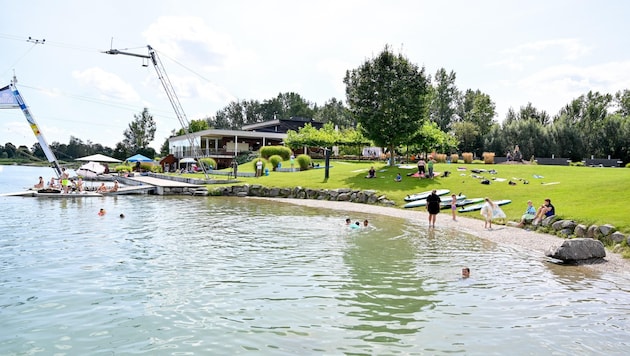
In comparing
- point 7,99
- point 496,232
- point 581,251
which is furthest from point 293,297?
point 7,99

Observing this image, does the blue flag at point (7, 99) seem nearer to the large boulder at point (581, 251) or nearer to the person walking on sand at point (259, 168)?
the person walking on sand at point (259, 168)

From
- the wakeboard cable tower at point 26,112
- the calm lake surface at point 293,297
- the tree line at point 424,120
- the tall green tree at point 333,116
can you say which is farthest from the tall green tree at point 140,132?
the calm lake surface at point 293,297

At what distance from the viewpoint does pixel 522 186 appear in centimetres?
2908

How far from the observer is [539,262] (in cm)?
1456

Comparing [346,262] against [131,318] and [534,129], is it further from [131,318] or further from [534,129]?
[534,129]

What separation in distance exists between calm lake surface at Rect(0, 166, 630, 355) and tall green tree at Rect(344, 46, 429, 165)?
2270 cm

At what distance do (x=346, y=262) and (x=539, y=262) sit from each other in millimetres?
6711

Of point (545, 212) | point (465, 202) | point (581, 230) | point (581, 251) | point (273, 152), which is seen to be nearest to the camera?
point (581, 251)

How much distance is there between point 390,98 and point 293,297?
32462mm

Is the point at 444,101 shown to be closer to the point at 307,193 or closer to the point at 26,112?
the point at 307,193

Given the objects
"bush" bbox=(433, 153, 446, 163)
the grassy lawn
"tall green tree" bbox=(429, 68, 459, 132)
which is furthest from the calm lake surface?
"tall green tree" bbox=(429, 68, 459, 132)

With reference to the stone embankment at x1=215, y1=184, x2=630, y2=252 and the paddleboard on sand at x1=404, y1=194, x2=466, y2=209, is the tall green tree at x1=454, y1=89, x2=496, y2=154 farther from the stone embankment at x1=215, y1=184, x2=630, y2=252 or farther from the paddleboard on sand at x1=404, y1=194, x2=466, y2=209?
the paddleboard on sand at x1=404, y1=194, x2=466, y2=209

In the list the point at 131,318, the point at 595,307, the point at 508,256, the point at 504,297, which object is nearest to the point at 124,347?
the point at 131,318

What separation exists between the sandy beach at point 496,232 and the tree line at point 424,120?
1328 centimetres
